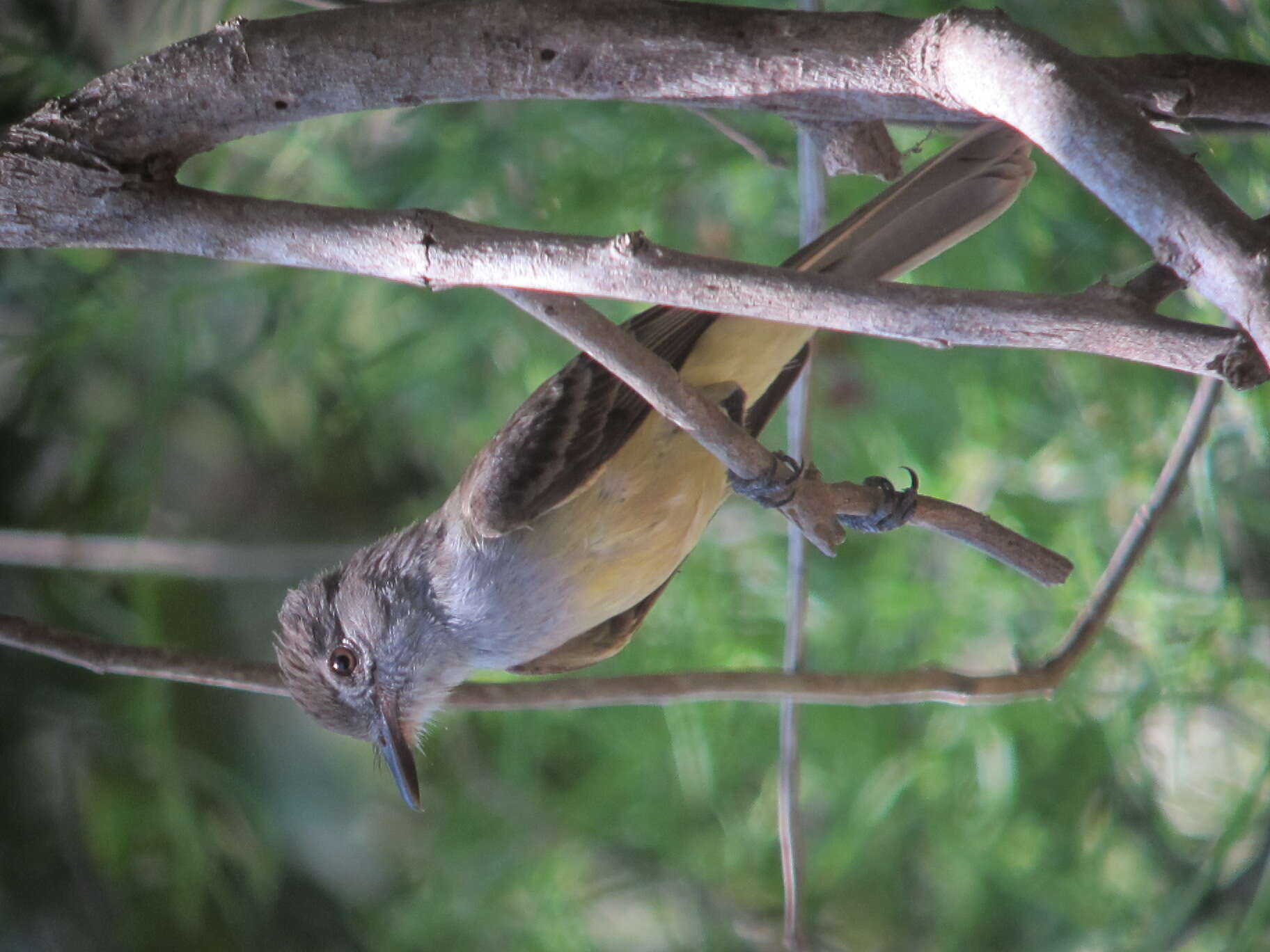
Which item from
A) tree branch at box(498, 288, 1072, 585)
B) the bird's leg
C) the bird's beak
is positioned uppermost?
the bird's leg

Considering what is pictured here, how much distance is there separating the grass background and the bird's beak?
118 cm

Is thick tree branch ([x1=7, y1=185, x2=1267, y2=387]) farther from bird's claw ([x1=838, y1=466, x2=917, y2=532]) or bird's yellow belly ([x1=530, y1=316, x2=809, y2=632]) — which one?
bird's yellow belly ([x1=530, y1=316, x2=809, y2=632])

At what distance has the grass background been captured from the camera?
262cm

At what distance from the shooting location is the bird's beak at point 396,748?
6.08 ft

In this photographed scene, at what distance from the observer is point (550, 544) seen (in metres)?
1.85

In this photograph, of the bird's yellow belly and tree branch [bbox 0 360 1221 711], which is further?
the bird's yellow belly

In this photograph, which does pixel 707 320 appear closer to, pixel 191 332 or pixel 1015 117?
pixel 1015 117

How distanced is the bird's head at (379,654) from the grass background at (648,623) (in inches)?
40.1

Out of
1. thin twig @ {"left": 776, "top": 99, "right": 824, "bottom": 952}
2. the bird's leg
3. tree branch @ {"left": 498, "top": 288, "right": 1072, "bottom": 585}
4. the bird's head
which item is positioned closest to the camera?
tree branch @ {"left": 498, "top": 288, "right": 1072, "bottom": 585}

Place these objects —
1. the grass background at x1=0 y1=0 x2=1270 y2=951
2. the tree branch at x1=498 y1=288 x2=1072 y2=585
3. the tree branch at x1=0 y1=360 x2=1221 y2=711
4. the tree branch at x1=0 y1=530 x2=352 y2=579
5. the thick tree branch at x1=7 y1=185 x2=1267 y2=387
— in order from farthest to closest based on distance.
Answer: the grass background at x1=0 y1=0 x2=1270 y2=951
the tree branch at x1=0 y1=530 x2=352 y2=579
the tree branch at x1=0 y1=360 x2=1221 y2=711
the tree branch at x1=498 y1=288 x2=1072 y2=585
the thick tree branch at x1=7 y1=185 x2=1267 y2=387

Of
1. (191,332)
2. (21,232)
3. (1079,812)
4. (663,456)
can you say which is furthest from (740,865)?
(21,232)

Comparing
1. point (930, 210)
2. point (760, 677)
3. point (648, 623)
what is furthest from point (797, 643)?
point (648, 623)

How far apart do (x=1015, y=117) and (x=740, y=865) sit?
296 centimetres

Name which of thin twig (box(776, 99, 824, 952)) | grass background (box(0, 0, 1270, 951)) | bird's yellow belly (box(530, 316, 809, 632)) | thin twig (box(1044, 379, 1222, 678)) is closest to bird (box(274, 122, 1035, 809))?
bird's yellow belly (box(530, 316, 809, 632))
